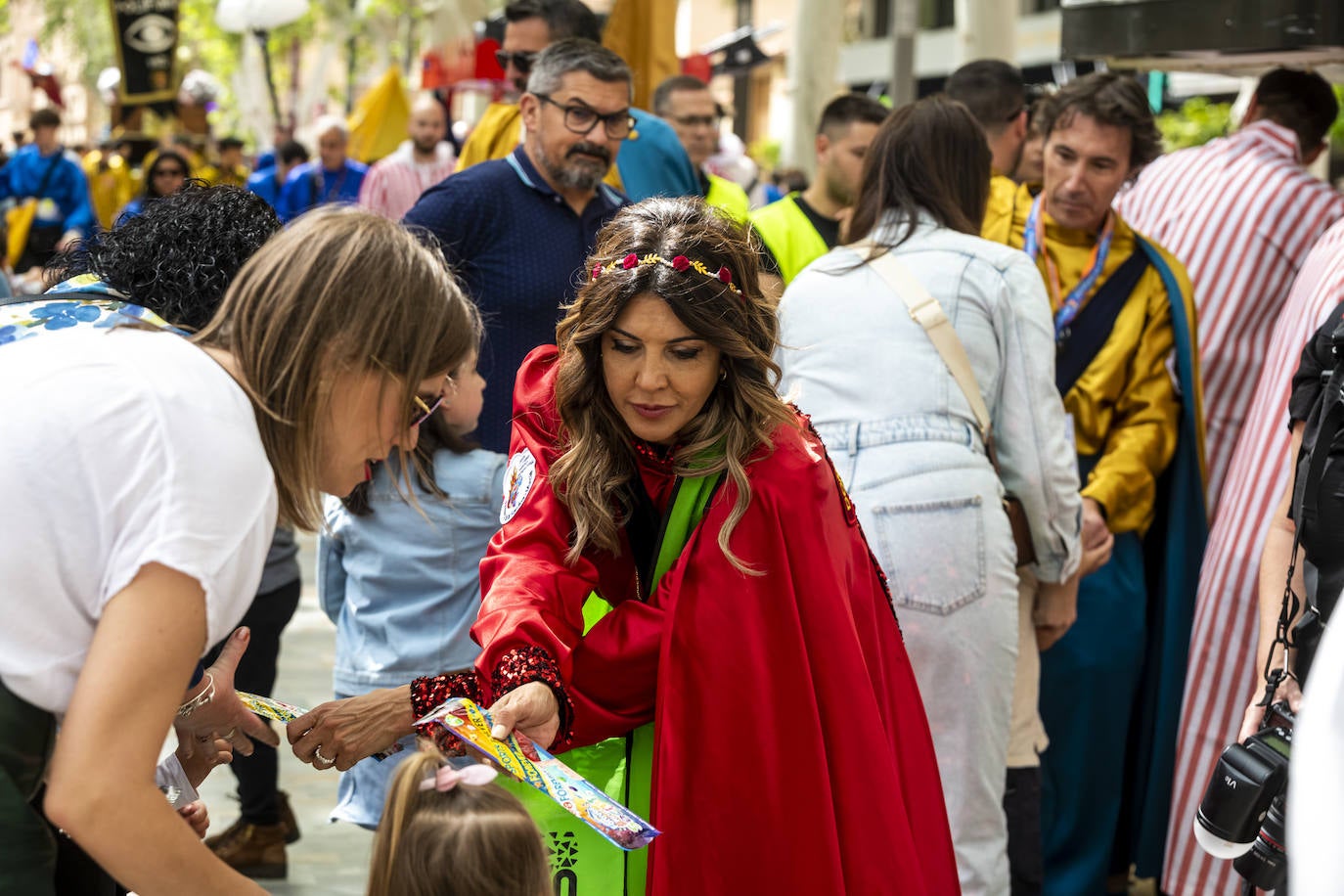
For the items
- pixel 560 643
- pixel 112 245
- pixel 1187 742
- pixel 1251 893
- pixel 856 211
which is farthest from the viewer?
pixel 1187 742

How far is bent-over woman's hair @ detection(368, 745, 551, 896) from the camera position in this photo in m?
2.13

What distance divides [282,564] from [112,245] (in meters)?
2.33

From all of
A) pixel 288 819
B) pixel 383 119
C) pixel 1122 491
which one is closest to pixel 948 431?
pixel 1122 491

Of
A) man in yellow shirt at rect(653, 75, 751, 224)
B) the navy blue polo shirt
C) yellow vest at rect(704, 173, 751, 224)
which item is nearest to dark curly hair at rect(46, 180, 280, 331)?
the navy blue polo shirt

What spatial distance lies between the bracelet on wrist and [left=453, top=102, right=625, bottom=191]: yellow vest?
3299mm

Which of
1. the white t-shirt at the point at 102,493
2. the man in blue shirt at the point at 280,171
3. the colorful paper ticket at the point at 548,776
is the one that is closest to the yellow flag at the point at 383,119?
the man in blue shirt at the point at 280,171

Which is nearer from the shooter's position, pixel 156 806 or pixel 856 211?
pixel 156 806

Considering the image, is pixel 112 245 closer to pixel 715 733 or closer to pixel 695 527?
pixel 695 527

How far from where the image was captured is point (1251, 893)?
282cm

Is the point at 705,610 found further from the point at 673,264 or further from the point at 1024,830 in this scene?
the point at 1024,830

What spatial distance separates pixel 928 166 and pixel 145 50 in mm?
14333

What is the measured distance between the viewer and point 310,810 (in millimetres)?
5363

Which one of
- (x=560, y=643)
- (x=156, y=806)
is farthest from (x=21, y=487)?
(x=560, y=643)

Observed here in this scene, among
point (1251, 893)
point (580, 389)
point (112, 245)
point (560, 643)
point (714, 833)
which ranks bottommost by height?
point (1251, 893)
